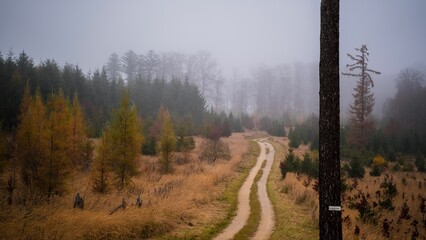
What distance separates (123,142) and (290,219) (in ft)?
40.6

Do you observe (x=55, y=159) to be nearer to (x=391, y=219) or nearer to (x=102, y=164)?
(x=102, y=164)

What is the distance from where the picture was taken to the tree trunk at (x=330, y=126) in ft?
20.0

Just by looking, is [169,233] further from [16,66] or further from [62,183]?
[16,66]

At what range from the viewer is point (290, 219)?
13070 mm

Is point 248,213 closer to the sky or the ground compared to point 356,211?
closer to the ground

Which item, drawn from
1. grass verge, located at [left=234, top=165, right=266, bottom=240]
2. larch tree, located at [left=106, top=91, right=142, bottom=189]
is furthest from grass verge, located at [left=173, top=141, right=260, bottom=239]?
larch tree, located at [left=106, top=91, right=142, bottom=189]

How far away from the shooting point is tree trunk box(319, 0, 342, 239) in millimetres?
6109

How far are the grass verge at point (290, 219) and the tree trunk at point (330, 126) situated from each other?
4.99m

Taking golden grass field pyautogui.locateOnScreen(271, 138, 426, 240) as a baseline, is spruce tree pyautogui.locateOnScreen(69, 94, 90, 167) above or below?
above

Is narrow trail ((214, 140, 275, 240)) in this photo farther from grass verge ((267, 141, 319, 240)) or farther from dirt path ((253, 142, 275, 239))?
grass verge ((267, 141, 319, 240))

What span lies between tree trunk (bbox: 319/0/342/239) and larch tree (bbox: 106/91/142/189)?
50.9 feet

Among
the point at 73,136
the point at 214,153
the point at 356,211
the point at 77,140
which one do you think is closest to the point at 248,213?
the point at 356,211

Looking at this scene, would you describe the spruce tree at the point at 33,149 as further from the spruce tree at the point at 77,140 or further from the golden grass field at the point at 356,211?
the golden grass field at the point at 356,211

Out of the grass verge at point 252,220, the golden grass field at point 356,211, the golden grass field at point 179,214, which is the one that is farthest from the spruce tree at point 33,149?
the golden grass field at point 356,211
